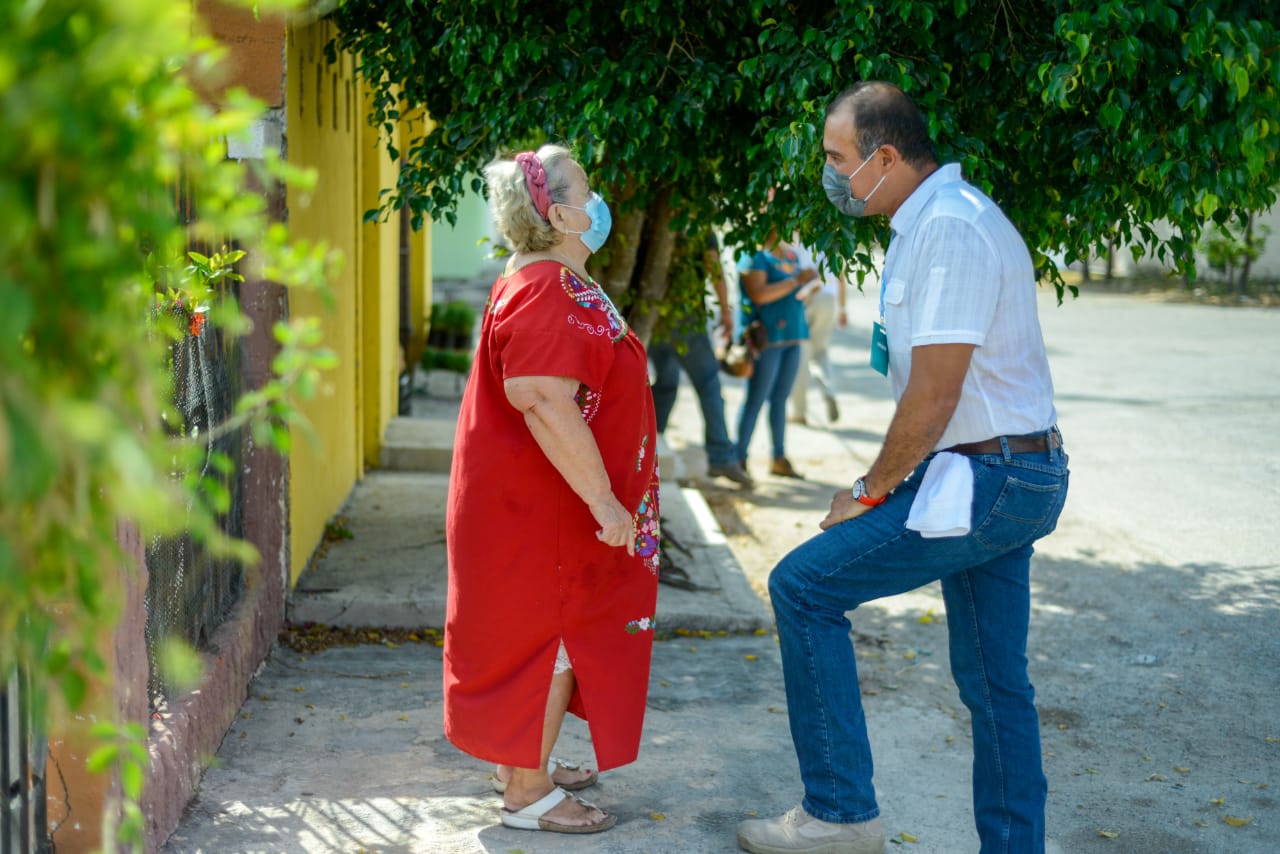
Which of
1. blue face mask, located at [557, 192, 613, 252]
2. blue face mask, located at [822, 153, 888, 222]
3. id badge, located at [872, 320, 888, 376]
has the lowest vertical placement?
id badge, located at [872, 320, 888, 376]

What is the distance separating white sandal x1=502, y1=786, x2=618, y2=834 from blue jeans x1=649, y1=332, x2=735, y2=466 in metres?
4.97

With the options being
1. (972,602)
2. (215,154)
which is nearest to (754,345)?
(972,602)

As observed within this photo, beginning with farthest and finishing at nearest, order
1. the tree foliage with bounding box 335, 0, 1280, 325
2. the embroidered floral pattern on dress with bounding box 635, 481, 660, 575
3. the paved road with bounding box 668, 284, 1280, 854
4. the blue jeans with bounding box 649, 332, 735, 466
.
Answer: the blue jeans with bounding box 649, 332, 735, 466, the paved road with bounding box 668, 284, 1280, 854, the tree foliage with bounding box 335, 0, 1280, 325, the embroidered floral pattern on dress with bounding box 635, 481, 660, 575

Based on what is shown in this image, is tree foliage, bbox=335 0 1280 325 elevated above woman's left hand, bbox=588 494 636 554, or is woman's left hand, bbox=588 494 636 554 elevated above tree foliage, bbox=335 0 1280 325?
tree foliage, bbox=335 0 1280 325

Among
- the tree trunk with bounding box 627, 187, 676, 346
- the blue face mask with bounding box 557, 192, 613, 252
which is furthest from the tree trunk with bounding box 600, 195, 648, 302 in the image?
the blue face mask with bounding box 557, 192, 613, 252

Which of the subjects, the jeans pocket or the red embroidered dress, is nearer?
the jeans pocket

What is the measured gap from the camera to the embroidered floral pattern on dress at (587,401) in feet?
11.0

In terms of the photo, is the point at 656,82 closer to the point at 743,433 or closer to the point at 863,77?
the point at 863,77

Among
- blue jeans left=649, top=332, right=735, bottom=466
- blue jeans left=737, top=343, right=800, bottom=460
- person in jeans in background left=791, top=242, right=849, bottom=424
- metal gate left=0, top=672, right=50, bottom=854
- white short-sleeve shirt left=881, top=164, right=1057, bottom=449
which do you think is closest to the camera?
metal gate left=0, top=672, right=50, bottom=854

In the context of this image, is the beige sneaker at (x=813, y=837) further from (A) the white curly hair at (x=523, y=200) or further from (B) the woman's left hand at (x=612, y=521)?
(A) the white curly hair at (x=523, y=200)

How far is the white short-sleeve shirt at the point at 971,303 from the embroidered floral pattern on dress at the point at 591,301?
657 millimetres

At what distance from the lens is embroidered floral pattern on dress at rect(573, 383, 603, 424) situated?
334 cm

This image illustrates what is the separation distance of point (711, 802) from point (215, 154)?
111 inches

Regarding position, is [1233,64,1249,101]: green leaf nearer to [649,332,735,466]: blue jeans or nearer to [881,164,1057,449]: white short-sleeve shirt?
[881,164,1057,449]: white short-sleeve shirt
